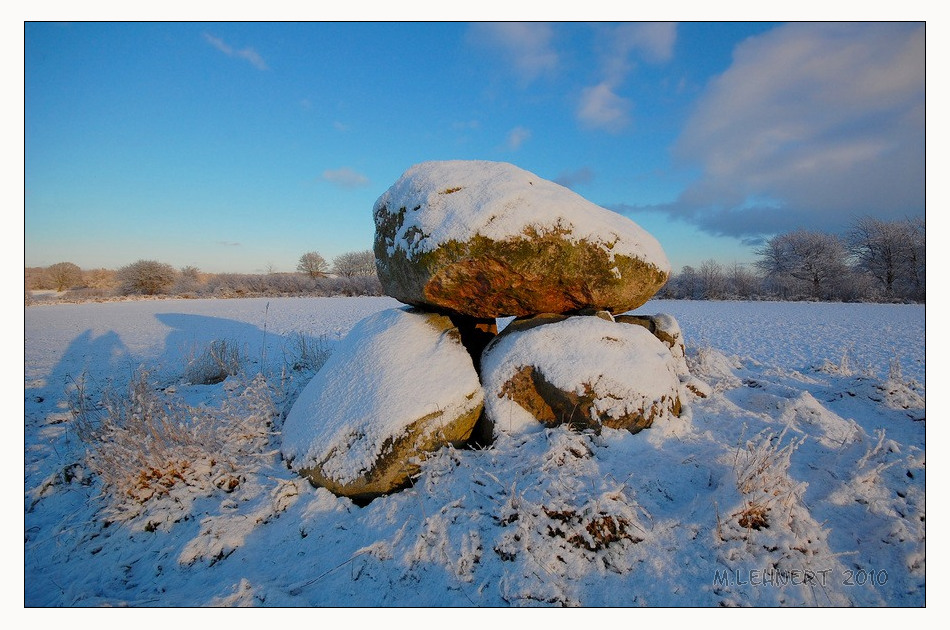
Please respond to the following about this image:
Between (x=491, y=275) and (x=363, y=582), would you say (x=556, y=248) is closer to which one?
(x=491, y=275)

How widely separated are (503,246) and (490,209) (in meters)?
0.41

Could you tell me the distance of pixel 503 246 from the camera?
392 cm

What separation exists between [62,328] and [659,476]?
16.3 metres

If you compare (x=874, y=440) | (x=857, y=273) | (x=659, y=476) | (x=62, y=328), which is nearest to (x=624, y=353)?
(x=659, y=476)

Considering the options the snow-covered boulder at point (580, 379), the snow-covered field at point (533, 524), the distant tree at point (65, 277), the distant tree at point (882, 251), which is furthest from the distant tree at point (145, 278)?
the distant tree at point (882, 251)

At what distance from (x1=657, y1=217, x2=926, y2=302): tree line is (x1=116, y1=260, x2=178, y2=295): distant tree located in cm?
4282

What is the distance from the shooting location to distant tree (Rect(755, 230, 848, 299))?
26438mm

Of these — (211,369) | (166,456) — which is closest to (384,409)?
(166,456)

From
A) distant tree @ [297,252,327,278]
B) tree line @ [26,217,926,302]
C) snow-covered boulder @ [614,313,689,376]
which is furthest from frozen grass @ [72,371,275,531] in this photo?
distant tree @ [297,252,327,278]

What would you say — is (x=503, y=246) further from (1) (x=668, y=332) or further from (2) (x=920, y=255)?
(2) (x=920, y=255)

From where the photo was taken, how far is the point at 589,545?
2.64m

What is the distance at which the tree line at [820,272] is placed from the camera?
21.1m

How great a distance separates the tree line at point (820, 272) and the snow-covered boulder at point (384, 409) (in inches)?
948
